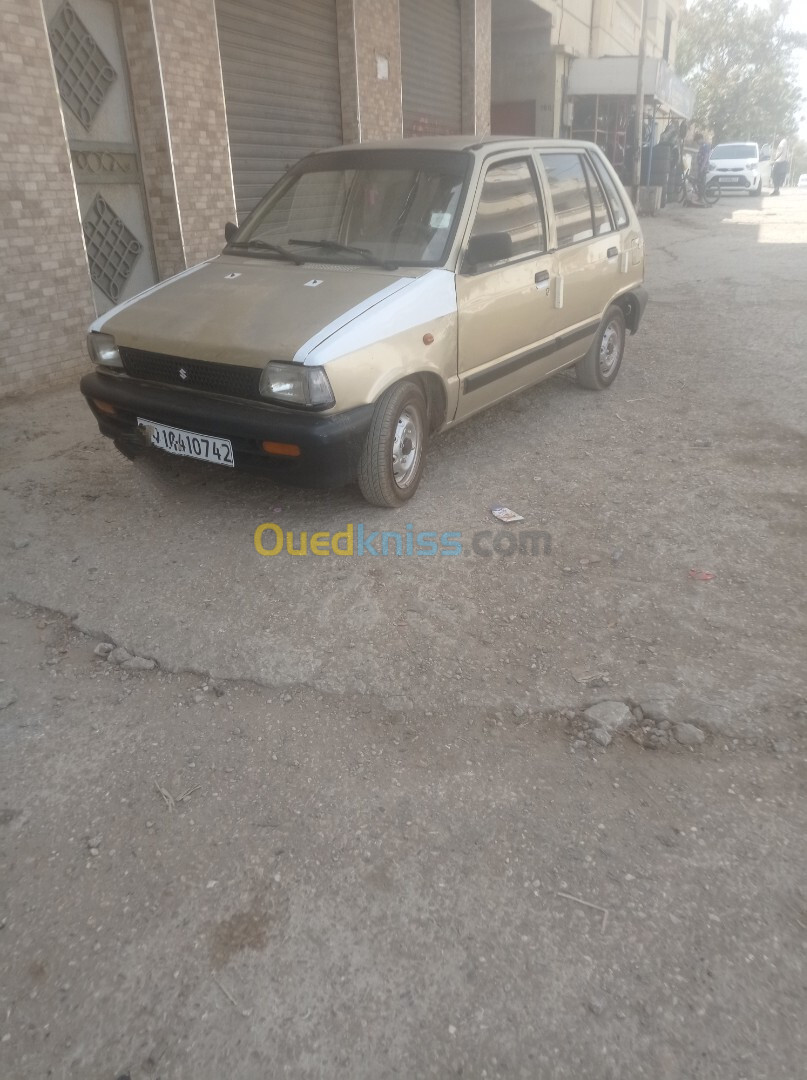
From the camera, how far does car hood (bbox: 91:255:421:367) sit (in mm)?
3713

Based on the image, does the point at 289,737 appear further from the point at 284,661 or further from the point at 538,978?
the point at 538,978

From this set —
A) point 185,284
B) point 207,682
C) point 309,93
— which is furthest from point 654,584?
point 309,93

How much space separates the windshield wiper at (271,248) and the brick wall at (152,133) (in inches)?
134

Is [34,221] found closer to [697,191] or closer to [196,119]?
[196,119]

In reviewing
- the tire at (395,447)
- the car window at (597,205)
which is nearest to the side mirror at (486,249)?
the tire at (395,447)

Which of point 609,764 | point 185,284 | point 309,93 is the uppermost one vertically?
point 309,93

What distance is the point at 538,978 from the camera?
1.92 metres

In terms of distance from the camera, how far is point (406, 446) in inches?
169

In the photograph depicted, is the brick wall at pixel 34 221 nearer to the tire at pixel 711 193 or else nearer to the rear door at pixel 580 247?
the rear door at pixel 580 247

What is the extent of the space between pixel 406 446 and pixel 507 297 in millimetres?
1192

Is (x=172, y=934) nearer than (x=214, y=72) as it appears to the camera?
Yes

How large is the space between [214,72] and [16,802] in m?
7.85

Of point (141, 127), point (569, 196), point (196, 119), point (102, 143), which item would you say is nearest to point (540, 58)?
point (196, 119)

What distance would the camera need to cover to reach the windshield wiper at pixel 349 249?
434cm
